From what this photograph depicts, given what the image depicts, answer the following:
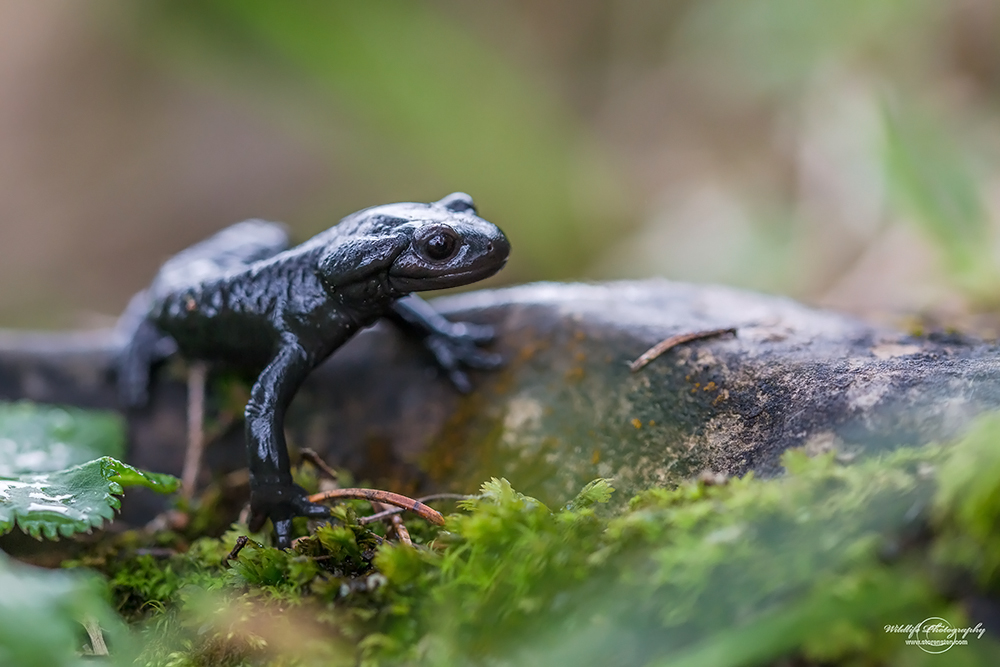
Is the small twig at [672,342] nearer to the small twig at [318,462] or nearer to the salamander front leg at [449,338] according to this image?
the salamander front leg at [449,338]

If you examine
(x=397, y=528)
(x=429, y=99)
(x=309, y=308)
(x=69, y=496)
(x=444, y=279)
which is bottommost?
(x=397, y=528)

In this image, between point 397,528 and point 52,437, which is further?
point 52,437

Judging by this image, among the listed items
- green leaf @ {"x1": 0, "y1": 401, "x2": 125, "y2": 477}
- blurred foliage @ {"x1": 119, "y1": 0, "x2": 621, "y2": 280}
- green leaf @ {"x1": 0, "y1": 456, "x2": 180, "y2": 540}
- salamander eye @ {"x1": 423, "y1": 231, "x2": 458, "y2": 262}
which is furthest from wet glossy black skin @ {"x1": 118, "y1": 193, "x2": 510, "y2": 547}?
blurred foliage @ {"x1": 119, "y1": 0, "x2": 621, "y2": 280}

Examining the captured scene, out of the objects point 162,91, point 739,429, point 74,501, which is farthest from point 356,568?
point 162,91

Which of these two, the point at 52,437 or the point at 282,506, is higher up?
the point at 52,437

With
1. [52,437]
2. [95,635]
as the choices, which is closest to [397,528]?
[95,635]

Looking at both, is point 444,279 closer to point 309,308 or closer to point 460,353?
point 460,353

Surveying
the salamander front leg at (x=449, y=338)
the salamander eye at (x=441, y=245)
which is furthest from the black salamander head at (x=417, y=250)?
the salamander front leg at (x=449, y=338)
